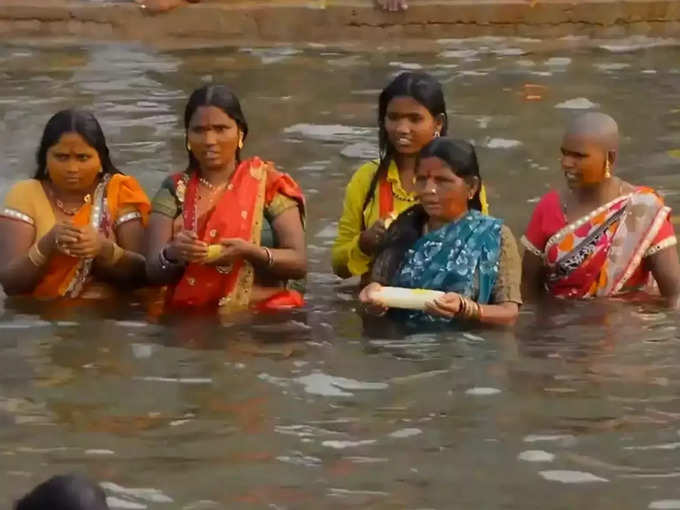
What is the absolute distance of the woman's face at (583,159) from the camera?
21.6 feet

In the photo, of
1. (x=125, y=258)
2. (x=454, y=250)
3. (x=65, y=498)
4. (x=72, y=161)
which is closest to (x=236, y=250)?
(x=125, y=258)

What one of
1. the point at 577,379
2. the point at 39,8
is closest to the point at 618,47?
the point at 39,8

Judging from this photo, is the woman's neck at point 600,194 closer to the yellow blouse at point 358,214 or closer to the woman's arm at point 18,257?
the yellow blouse at point 358,214

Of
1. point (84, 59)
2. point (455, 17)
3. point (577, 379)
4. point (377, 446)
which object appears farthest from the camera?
point (455, 17)

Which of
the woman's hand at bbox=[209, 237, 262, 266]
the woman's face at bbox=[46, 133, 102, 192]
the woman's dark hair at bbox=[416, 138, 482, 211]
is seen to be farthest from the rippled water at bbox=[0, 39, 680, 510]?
the woman's dark hair at bbox=[416, 138, 482, 211]

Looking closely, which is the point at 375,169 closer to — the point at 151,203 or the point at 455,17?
the point at 151,203

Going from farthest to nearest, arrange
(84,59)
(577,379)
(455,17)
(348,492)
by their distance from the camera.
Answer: (455,17) < (84,59) < (577,379) < (348,492)

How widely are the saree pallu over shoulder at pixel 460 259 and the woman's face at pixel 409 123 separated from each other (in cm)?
48

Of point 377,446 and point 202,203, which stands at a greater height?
point 202,203

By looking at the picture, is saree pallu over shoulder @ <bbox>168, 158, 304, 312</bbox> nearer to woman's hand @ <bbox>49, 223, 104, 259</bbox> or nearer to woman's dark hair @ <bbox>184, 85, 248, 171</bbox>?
woman's dark hair @ <bbox>184, 85, 248, 171</bbox>

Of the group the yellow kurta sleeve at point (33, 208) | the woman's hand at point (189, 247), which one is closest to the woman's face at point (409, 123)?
the woman's hand at point (189, 247)

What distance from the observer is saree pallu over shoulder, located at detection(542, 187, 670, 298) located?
674 cm

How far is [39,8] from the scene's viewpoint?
1508 cm

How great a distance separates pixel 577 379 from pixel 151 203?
1887mm
